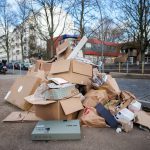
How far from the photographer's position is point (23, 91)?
6.46 m

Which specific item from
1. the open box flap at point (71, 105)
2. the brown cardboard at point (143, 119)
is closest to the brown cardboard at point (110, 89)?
the brown cardboard at point (143, 119)

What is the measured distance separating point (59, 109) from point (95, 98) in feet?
3.16

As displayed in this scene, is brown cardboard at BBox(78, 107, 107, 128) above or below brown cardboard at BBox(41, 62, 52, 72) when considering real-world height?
below

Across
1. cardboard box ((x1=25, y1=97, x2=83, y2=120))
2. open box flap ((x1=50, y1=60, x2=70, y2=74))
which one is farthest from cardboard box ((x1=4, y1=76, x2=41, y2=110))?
cardboard box ((x1=25, y1=97, x2=83, y2=120))

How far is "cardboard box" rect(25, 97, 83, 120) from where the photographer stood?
4.65 m

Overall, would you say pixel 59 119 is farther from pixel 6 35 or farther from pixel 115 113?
pixel 6 35

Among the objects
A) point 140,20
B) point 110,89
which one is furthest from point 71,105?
point 140,20

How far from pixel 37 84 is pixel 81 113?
1953mm

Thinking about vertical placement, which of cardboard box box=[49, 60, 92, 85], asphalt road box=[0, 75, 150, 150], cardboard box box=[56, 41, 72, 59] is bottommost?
asphalt road box=[0, 75, 150, 150]

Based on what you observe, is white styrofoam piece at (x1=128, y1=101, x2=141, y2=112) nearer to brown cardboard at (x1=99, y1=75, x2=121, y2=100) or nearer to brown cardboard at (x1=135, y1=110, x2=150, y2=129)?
brown cardboard at (x1=135, y1=110, x2=150, y2=129)

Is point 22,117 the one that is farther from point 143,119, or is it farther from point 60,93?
point 143,119

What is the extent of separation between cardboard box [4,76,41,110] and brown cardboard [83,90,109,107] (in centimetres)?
151

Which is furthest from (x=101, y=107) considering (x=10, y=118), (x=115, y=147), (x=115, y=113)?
(x=10, y=118)

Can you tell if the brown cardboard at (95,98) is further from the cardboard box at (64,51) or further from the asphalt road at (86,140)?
the cardboard box at (64,51)
